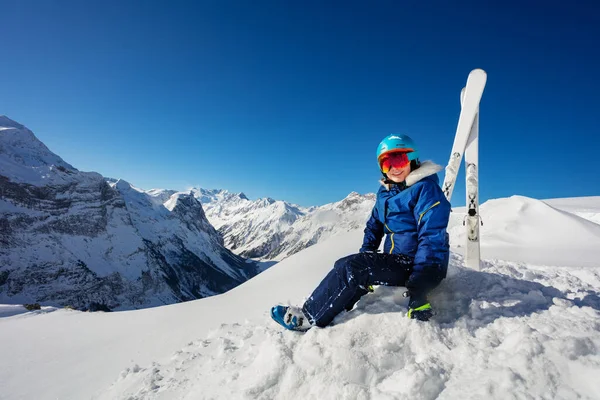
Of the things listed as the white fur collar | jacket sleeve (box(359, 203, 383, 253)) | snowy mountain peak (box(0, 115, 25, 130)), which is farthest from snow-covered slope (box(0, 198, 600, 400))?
snowy mountain peak (box(0, 115, 25, 130))

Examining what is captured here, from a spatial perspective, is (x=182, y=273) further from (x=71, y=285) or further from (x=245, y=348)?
(x=245, y=348)

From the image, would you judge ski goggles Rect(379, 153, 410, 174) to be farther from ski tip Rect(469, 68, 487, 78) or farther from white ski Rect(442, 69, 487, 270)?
ski tip Rect(469, 68, 487, 78)

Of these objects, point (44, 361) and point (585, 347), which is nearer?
point (585, 347)

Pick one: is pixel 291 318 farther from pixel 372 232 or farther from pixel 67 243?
pixel 67 243

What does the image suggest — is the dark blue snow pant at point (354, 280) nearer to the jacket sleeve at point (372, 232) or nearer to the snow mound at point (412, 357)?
the snow mound at point (412, 357)

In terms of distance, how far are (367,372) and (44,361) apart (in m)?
5.71

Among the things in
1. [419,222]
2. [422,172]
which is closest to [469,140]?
[422,172]

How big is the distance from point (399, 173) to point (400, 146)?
1.23 feet

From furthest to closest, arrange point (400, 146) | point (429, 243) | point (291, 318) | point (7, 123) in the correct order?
point (7, 123) → point (400, 146) → point (291, 318) → point (429, 243)

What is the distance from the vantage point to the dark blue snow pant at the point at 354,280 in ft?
11.1

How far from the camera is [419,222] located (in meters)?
3.59

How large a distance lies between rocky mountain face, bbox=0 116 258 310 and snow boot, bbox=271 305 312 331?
14449cm

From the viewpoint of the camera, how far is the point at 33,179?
154 metres

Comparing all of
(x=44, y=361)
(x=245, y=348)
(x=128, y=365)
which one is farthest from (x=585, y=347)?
(x=44, y=361)
